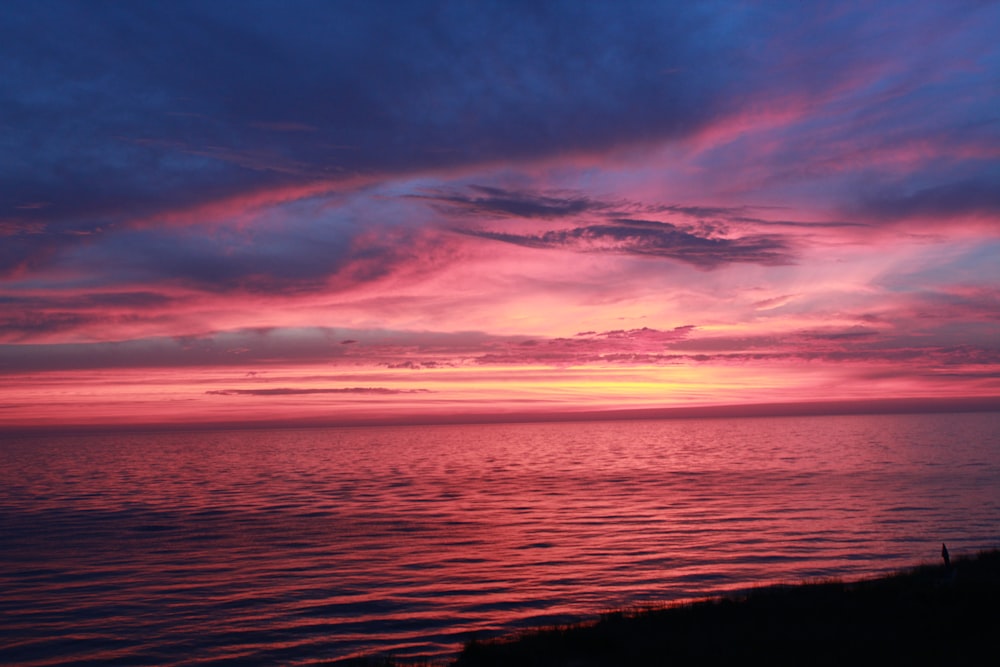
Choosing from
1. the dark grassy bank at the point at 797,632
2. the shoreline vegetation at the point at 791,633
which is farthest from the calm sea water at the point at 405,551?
the dark grassy bank at the point at 797,632

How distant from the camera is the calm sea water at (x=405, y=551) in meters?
21.3

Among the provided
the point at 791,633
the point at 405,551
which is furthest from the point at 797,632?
the point at 405,551

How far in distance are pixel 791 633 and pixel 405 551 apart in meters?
20.7

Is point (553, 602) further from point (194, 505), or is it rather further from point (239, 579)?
point (194, 505)

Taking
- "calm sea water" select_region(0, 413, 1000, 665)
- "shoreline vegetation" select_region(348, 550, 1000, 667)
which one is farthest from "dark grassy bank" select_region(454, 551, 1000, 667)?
"calm sea water" select_region(0, 413, 1000, 665)

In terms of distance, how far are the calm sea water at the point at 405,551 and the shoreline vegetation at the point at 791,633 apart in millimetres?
3960

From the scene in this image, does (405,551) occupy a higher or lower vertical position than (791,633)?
lower

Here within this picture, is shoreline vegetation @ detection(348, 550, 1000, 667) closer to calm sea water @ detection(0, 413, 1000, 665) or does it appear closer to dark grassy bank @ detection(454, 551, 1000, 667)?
dark grassy bank @ detection(454, 551, 1000, 667)

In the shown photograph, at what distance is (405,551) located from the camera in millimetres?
33125

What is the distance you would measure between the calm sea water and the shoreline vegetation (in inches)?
156

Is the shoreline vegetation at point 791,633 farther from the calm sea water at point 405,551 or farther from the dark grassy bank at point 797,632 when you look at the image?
the calm sea water at point 405,551

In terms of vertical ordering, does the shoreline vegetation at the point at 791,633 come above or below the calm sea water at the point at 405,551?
above

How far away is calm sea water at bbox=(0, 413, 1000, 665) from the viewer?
838 inches

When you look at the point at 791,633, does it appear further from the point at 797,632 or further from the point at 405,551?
the point at 405,551
